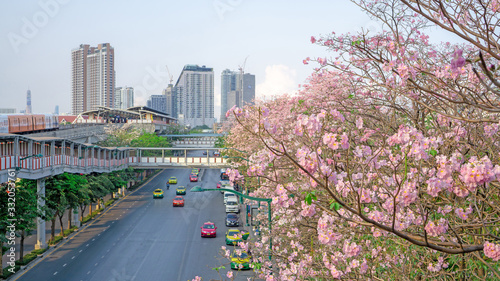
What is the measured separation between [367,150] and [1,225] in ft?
58.8

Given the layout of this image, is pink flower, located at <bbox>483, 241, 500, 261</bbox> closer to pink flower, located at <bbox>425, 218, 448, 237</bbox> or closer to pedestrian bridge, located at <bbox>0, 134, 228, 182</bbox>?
pink flower, located at <bbox>425, 218, 448, 237</bbox>

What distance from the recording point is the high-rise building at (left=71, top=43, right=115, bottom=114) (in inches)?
6363

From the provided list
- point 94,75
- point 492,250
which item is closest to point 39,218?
point 492,250

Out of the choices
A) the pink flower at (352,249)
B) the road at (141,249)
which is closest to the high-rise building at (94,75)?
the road at (141,249)

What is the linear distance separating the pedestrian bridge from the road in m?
4.51

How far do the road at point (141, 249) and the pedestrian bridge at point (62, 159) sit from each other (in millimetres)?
4507

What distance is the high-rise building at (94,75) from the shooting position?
162 m

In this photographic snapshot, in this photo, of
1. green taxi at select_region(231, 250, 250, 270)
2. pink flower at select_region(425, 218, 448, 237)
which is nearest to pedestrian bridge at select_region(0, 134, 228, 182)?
green taxi at select_region(231, 250, 250, 270)

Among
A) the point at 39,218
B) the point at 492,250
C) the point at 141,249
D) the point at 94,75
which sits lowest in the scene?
the point at 141,249

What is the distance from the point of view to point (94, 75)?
6540 inches

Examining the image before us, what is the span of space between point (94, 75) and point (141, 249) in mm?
149164

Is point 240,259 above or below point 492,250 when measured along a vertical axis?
below

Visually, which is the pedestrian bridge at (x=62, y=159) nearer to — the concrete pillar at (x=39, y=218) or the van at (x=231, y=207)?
the concrete pillar at (x=39, y=218)

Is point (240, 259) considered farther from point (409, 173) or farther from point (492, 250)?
point (492, 250)
